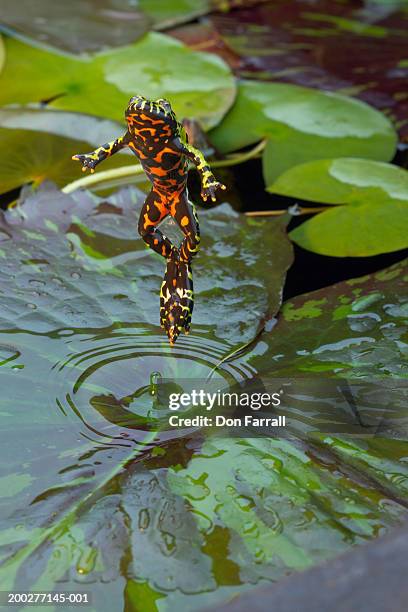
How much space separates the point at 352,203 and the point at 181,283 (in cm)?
88

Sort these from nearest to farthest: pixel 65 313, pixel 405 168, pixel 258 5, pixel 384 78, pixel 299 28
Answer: pixel 65 313, pixel 405 168, pixel 384 78, pixel 299 28, pixel 258 5

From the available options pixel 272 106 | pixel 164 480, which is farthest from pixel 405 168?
pixel 164 480

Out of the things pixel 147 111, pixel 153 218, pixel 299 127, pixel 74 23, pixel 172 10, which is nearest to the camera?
pixel 147 111

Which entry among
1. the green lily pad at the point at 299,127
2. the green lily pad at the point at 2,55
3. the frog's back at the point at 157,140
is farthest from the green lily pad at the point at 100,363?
the green lily pad at the point at 2,55

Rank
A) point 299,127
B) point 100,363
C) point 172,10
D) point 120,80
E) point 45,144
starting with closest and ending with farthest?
point 100,363 < point 45,144 < point 299,127 < point 120,80 < point 172,10

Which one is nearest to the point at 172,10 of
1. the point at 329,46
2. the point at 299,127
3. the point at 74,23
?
the point at 74,23

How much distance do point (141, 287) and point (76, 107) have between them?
1033 mm

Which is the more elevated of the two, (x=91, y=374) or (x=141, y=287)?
(x=141, y=287)

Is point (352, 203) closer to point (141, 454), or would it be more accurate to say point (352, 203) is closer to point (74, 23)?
point (141, 454)

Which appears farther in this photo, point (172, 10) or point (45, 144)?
point (172, 10)

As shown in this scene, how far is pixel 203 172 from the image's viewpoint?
1.10 m

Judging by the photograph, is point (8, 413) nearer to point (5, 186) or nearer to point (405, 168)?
point (5, 186)

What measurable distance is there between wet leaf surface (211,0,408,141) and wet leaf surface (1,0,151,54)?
35 centimetres

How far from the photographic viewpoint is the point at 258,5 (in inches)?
132
